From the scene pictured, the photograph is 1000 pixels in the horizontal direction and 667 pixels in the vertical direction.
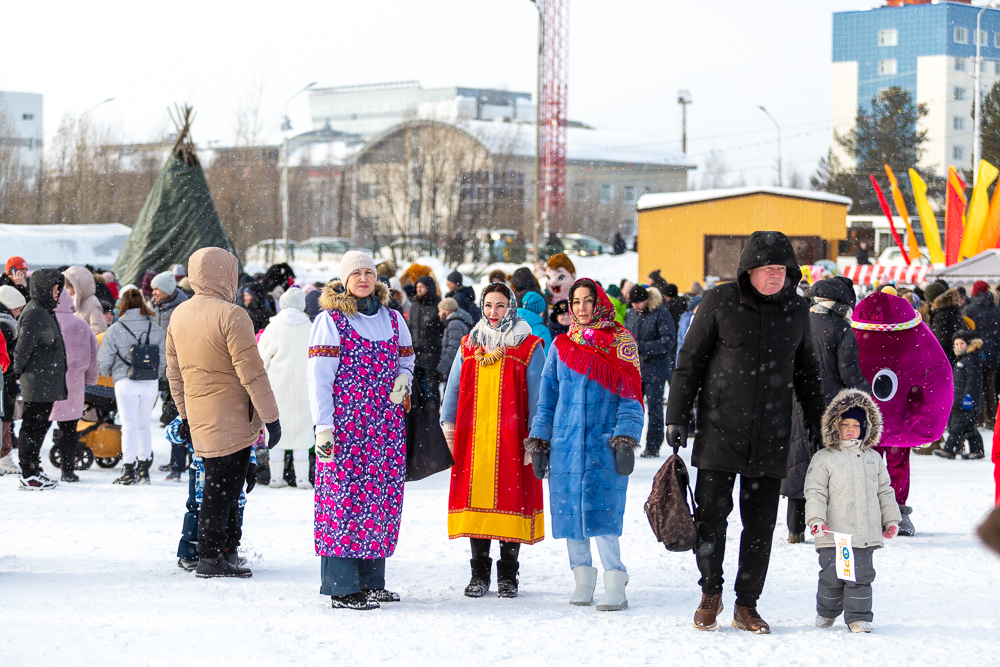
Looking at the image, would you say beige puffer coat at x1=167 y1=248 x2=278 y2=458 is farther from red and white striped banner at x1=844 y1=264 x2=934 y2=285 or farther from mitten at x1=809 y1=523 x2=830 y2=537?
red and white striped banner at x1=844 y1=264 x2=934 y2=285

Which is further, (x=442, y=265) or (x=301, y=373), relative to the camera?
(x=442, y=265)

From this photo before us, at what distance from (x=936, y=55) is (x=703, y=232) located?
96.9ft

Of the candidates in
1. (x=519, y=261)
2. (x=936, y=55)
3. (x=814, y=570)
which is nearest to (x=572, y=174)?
(x=936, y=55)

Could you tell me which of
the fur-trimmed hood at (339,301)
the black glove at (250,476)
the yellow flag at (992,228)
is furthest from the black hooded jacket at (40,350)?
the yellow flag at (992,228)

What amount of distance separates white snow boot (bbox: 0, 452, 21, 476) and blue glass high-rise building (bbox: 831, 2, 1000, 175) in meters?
33.9

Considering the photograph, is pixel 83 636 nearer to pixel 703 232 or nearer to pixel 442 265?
pixel 703 232

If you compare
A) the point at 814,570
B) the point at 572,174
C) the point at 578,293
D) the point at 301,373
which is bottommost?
the point at 814,570

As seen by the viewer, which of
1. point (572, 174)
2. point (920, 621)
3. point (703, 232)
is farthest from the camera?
point (572, 174)

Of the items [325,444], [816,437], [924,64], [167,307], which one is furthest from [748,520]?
[924,64]

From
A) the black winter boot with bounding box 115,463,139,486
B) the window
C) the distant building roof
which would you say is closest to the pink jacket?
the black winter boot with bounding box 115,463,139,486

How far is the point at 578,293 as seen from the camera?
538cm

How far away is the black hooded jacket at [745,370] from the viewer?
4844 millimetres

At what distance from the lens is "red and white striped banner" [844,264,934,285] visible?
26344mm

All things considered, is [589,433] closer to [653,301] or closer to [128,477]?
[128,477]
